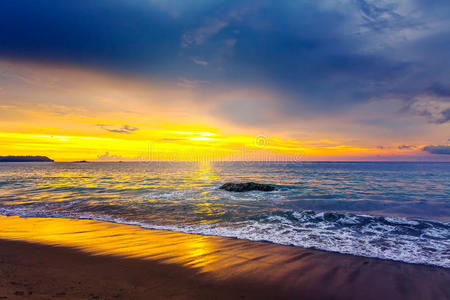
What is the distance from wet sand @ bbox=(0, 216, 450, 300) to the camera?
554 cm

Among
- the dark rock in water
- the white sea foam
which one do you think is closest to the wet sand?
the white sea foam

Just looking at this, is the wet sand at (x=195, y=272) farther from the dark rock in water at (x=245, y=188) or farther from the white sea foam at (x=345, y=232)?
the dark rock in water at (x=245, y=188)

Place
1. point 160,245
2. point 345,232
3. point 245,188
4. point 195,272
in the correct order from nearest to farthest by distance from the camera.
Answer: point 195,272 < point 160,245 < point 345,232 < point 245,188

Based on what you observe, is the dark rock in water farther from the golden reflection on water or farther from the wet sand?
the wet sand

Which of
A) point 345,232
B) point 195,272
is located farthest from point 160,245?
point 345,232

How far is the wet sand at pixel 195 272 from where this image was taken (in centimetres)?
554

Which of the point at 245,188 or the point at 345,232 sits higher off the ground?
the point at 345,232

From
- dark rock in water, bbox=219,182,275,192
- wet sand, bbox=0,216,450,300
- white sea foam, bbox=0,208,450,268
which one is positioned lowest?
dark rock in water, bbox=219,182,275,192

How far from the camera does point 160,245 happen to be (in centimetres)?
916

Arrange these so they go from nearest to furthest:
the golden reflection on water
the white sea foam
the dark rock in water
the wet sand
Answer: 1. the wet sand
2. the golden reflection on water
3. the white sea foam
4. the dark rock in water

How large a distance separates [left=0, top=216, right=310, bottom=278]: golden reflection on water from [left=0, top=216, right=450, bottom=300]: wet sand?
0.13 ft

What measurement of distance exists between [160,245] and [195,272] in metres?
3.14

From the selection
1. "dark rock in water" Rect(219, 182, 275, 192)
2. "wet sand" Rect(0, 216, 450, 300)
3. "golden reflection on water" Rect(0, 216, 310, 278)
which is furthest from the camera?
"dark rock in water" Rect(219, 182, 275, 192)

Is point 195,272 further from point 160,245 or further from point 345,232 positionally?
point 345,232
